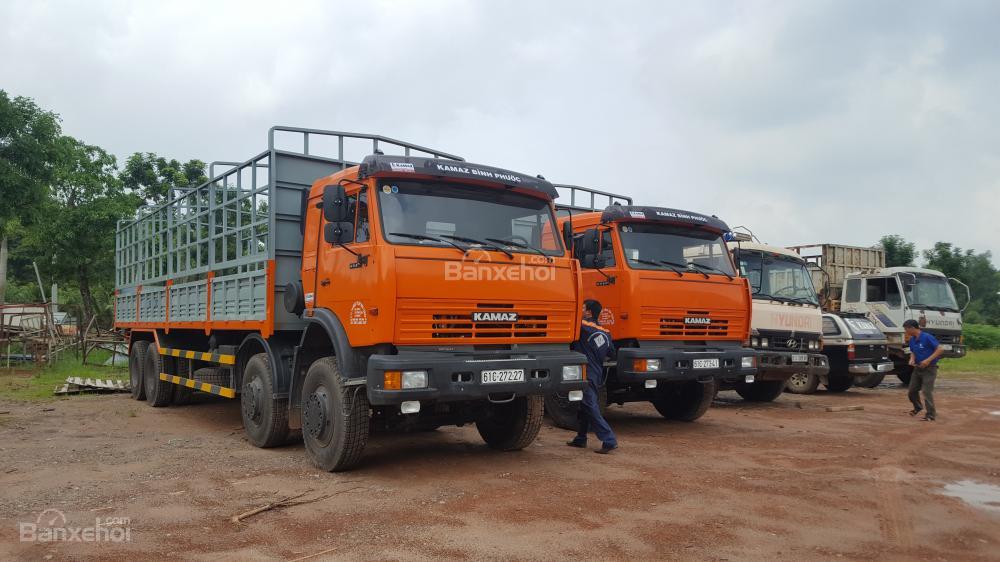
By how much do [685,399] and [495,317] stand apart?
4.62 metres

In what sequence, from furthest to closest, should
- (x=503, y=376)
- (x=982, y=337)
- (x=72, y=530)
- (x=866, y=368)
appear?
(x=982, y=337), (x=866, y=368), (x=503, y=376), (x=72, y=530)

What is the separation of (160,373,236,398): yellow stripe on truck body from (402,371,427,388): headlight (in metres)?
3.38

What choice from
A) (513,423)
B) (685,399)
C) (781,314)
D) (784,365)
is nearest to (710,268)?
(685,399)

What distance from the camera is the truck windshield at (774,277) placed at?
36.9 feet

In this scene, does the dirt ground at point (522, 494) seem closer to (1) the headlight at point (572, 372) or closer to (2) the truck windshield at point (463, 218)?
(1) the headlight at point (572, 372)

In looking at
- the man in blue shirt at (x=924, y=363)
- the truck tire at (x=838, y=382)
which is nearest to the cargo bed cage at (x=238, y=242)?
the man in blue shirt at (x=924, y=363)

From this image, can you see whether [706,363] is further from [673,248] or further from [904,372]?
[904,372]

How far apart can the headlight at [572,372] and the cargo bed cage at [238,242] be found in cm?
273

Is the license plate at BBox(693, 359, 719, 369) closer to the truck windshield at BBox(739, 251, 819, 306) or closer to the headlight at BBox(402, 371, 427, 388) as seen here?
the truck windshield at BBox(739, 251, 819, 306)

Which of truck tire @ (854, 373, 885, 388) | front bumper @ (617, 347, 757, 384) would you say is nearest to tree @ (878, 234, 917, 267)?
truck tire @ (854, 373, 885, 388)

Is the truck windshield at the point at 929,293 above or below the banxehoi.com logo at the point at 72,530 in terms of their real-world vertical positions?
above

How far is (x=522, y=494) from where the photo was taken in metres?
5.55

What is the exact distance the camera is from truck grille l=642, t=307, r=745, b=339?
8.27 meters

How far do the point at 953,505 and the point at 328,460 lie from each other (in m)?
4.83
